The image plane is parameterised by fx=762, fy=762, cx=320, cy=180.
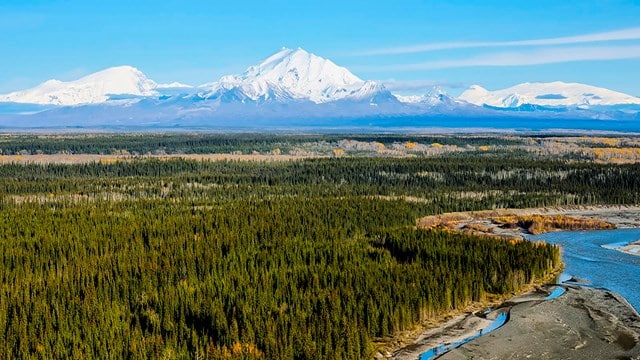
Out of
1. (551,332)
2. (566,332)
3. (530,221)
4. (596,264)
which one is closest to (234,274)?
(551,332)

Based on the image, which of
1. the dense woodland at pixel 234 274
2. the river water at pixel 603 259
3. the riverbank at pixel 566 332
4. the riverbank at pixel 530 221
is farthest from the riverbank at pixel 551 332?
the riverbank at pixel 530 221

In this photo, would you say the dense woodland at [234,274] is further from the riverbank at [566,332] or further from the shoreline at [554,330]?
the riverbank at [566,332]

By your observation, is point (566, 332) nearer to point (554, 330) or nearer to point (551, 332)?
Answer: point (554, 330)

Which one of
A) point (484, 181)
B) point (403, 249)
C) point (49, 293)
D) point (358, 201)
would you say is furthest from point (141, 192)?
point (49, 293)

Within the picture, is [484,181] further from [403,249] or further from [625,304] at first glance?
[625,304]

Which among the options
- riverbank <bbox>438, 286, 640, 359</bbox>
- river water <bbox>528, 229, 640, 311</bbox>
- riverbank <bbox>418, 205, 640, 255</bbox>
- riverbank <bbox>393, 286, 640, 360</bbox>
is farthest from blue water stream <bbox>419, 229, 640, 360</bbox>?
riverbank <bbox>418, 205, 640, 255</bbox>

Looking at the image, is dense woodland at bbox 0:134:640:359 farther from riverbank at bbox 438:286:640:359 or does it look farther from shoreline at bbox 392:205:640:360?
riverbank at bbox 438:286:640:359
